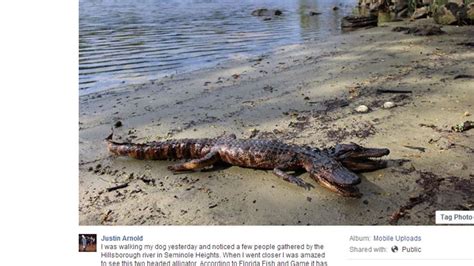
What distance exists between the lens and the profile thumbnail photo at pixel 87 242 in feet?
4.68

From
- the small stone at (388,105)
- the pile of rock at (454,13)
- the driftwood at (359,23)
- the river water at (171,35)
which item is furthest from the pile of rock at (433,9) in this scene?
the small stone at (388,105)

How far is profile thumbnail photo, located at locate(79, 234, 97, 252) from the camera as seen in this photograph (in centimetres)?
143

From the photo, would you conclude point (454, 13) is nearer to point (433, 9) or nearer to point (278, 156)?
point (433, 9)

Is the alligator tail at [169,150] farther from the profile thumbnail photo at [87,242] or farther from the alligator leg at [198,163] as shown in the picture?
the profile thumbnail photo at [87,242]

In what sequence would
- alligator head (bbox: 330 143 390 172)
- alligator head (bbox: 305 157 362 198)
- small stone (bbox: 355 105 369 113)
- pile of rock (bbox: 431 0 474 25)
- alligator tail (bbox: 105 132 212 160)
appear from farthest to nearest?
pile of rock (bbox: 431 0 474 25), small stone (bbox: 355 105 369 113), alligator tail (bbox: 105 132 212 160), alligator head (bbox: 330 143 390 172), alligator head (bbox: 305 157 362 198)

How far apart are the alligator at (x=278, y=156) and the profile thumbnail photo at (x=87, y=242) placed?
1.22 feet

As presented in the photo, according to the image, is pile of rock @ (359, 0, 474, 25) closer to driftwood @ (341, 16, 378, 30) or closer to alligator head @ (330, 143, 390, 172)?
driftwood @ (341, 16, 378, 30)

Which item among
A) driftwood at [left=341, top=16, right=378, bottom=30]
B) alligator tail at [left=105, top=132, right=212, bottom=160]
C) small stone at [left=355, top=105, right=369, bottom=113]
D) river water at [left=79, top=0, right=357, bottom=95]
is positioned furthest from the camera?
driftwood at [left=341, top=16, right=378, bottom=30]

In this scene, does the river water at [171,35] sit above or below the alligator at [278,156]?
above

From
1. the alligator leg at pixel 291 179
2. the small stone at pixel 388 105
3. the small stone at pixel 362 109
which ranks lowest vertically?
the alligator leg at pixel 291 179

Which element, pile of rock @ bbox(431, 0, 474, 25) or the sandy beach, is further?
pile of rock @ bbox(431, 0, 474, 25)

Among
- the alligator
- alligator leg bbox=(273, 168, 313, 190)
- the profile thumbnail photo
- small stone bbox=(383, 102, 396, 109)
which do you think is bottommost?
the profile thumbnail photo

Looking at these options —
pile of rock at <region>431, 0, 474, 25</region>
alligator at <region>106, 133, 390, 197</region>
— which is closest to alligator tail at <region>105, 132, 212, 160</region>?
alligator at <region>106, 133, 390, 197</region>
